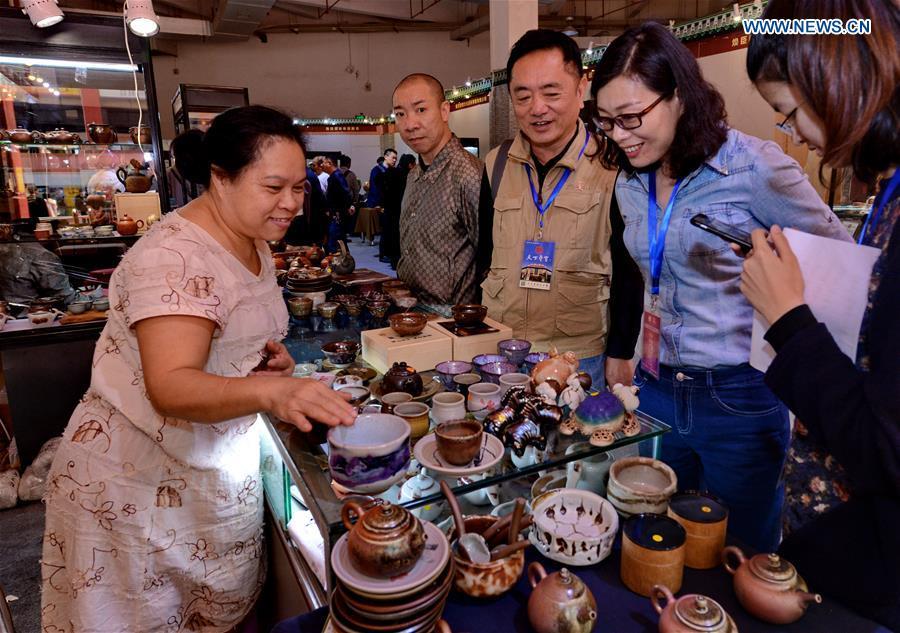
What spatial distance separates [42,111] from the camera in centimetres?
432

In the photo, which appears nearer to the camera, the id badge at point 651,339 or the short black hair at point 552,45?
the id badge at point 651,339

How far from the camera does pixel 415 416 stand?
1.47 m

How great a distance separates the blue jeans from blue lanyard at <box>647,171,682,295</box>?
29 centimetres

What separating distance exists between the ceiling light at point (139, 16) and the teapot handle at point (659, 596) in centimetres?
439

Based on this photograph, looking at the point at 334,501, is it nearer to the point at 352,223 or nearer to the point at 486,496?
the point at 486,496

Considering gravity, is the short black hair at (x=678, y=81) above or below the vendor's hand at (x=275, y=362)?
above

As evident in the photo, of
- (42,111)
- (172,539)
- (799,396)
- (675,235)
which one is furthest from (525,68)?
(42,111)

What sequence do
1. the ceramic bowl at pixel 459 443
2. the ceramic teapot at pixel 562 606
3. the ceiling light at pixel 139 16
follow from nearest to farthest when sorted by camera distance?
the ceramic teapot at pixel 562 606 → the ceramic bowl at pixel 459 443 → the ceiling light at pixel 139 16

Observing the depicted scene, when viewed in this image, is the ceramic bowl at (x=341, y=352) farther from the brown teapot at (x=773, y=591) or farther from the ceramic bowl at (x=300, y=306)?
the brown teapot at (x=773, y=591)

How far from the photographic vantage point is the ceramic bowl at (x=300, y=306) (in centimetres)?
280

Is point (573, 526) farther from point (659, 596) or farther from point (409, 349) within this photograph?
point (409, 349)

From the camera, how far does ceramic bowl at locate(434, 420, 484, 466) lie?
127 centimetres

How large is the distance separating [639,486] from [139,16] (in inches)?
167

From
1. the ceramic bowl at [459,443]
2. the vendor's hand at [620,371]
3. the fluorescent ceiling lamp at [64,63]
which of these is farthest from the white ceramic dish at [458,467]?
the fluorescent ceiling lamp at [64,63]
